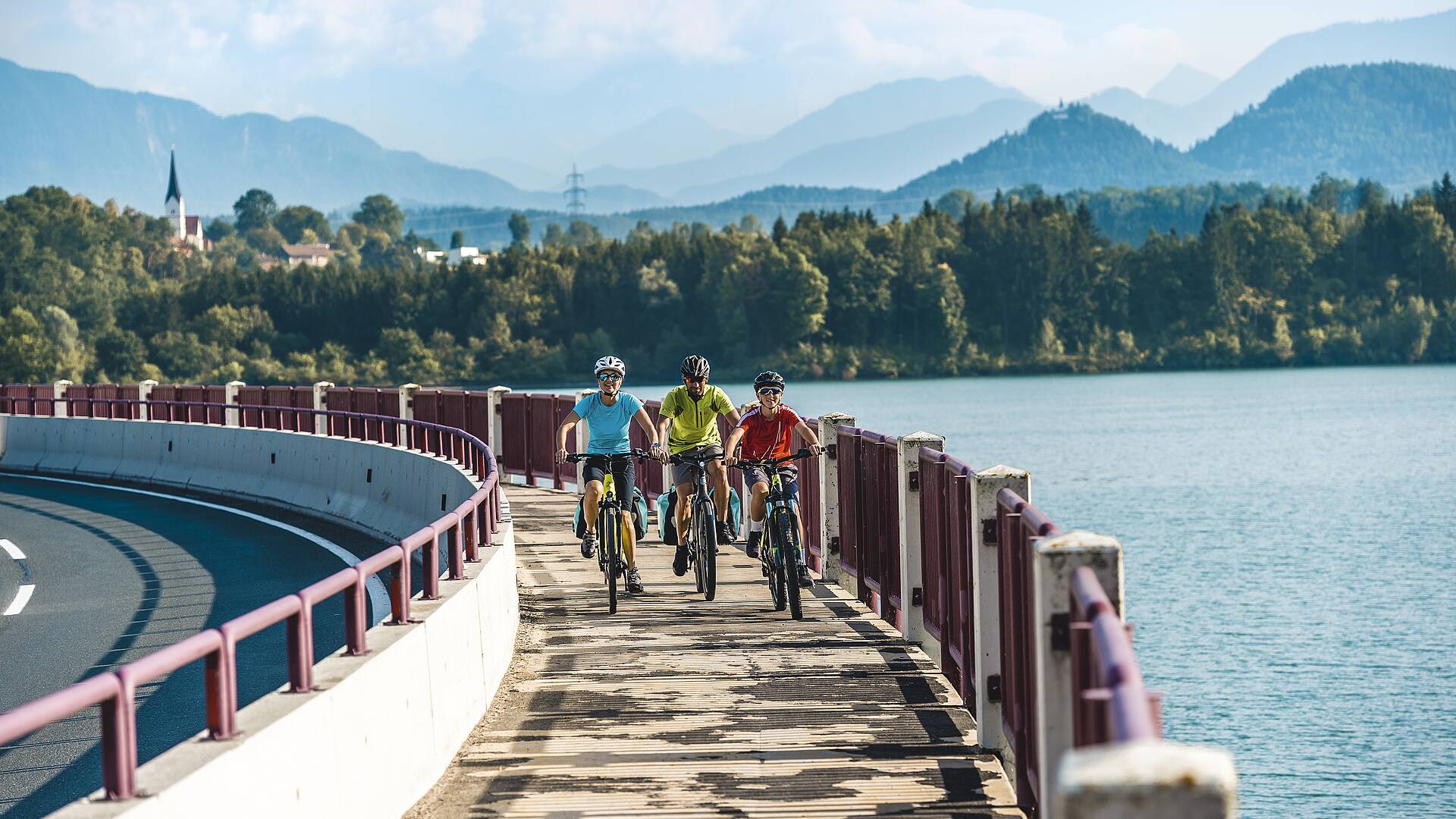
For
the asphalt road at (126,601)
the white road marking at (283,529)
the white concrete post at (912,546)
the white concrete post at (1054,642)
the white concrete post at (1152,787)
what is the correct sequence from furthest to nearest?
the white road marking at (283,529) < the white concrete post at (912,546) < the asphalt road at (126,601) < the white concrete post at (1054,642) < the white concrete post at (1152,787)

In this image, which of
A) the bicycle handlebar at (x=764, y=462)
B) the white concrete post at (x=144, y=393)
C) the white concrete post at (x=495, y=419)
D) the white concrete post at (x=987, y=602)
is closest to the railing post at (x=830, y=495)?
the bicycle handlebar at (x=764, y=462)

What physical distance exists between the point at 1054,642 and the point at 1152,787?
3.13 m

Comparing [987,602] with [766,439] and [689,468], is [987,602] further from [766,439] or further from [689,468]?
[689,468]

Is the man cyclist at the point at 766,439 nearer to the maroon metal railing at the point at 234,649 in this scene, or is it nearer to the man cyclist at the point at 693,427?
the man cyclist at the point at 693,427

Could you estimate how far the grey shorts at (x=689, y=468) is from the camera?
13641mm

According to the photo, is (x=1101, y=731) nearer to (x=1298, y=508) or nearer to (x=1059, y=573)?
(x=1059, y=573)

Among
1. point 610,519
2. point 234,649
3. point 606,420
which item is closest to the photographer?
point 234,649

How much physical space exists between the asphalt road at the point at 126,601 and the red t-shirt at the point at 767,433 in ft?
11.2

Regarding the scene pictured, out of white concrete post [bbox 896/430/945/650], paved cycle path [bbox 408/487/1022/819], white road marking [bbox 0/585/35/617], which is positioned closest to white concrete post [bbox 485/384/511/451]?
white road marking [bbox 0/585/35/617]

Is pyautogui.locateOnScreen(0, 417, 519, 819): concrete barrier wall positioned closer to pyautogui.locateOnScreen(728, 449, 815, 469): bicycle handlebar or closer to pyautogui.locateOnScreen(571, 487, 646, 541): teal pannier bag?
pyautogui.locateOnScreen(571, 487, 646, 541): teal pannier bag

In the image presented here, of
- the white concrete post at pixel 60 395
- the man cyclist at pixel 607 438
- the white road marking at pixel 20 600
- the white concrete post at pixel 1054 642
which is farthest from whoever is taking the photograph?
the white concrete post at pixel 60 395

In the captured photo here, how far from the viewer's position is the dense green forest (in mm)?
164625

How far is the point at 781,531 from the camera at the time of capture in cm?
1288

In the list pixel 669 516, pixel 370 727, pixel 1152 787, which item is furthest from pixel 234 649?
pixel 669 516
